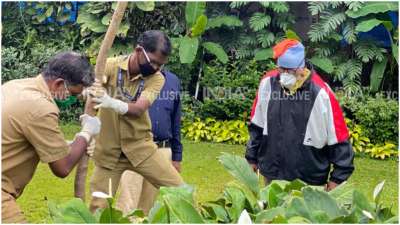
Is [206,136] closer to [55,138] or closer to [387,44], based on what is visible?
[387,44]

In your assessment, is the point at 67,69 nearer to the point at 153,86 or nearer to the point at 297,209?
the point at 153,86

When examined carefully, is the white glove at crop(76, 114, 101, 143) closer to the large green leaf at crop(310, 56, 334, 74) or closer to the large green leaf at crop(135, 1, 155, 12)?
the large green leaf at crop(135, 1, 155, 12)

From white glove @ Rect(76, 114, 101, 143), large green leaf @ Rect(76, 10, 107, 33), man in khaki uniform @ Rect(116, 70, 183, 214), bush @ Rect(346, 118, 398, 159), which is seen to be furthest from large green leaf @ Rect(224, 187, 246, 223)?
large green leaf @ Rect(76, 10, 107, 33)

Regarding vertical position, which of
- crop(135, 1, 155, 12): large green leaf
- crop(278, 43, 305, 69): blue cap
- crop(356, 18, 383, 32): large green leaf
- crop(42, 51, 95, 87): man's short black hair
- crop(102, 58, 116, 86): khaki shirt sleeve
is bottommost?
crop(102, 58, 116, 86): khaki shirt sleeve

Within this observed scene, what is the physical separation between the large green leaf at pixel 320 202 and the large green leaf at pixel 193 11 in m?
7.44

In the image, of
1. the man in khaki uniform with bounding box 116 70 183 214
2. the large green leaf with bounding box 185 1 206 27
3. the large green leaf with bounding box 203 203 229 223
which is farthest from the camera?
the large green leaf with bounding box 185 1 206 27

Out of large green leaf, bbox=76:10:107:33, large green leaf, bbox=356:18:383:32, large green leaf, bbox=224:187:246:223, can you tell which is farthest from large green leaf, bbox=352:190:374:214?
large green leaf, bbox=76:10:107:33

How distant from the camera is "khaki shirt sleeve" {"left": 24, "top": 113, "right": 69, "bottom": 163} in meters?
3.37

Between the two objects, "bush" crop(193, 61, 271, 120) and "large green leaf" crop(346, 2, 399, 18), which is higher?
"large green leaf" crop(346, 2, 399, 18)

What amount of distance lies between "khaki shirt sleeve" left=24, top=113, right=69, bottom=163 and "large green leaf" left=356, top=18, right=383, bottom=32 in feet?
21.4

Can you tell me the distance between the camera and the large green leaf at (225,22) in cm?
1011

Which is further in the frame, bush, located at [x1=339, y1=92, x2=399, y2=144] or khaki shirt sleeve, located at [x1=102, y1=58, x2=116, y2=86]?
bush, located at [x1=339, y1=92, x2=399, y2=144]

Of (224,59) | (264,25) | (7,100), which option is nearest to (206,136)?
(224,59)

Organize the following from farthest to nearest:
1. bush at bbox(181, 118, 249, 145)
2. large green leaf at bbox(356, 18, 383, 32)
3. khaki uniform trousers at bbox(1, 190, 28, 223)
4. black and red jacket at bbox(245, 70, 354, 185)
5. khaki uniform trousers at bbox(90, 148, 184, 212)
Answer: bush at bbox(181, 118, 249, 145)
large green leaf at bbox(356, 18, 383, 32)
khaki uniform trousers at bbox(90, 148, 184, 212)
black and red jacket at bbox(245, 70, 354, 185)
khaki uniform trousers at bbox(1, 190, 28, 223)
